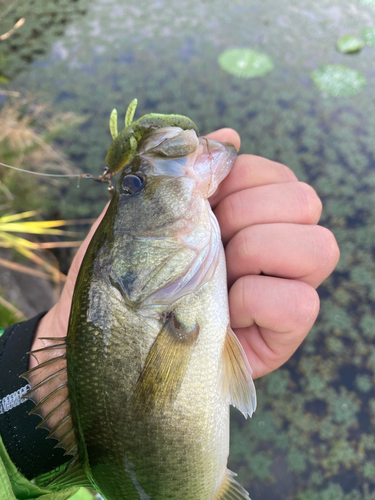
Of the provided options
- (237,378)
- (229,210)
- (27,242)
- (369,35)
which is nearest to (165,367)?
(237,378)

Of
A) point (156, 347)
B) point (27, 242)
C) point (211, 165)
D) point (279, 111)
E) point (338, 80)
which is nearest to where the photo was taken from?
point (156, 347)

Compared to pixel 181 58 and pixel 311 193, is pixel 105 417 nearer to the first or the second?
pixel 311 193

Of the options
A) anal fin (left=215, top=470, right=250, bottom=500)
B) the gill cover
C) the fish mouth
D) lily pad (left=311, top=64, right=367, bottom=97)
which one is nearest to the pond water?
lily pad (left=311, top=64, right=367, bottom=97)

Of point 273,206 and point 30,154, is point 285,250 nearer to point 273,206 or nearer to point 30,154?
point 273,206

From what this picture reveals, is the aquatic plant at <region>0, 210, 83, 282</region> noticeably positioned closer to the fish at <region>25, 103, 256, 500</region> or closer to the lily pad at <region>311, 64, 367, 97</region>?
the fish at <region>25, 103, 256, 500</region>

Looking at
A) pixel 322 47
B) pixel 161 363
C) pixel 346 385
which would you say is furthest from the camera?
pixel 322 47

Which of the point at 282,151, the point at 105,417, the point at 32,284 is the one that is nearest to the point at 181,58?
the point at 282,151

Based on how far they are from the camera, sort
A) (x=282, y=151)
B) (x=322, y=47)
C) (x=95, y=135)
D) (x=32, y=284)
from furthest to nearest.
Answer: (x=322, y=47)
(x=95, y=135)
(x=282, y=151)
(x=32, y=284)
